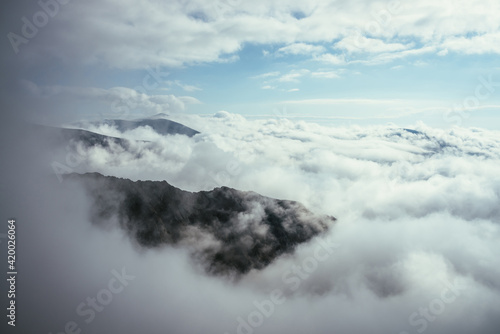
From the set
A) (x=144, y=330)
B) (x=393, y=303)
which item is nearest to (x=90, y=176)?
(x=144, y=330)

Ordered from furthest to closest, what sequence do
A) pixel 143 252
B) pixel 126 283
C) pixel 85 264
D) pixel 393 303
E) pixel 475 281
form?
pixel 143 252, pixel 393 303, pixel 475 281, pixel 126 283, pixel 85 264

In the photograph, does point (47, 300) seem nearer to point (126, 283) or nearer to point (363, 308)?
point (126, 283)

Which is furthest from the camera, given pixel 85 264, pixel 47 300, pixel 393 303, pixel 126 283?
pixel 393 303

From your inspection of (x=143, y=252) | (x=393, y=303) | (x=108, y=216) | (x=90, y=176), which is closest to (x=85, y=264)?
Answer: (x=108, y=216)

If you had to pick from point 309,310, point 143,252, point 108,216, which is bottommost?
point 309,310

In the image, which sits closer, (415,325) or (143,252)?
(415,325)

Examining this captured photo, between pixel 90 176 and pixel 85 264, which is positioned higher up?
pixel 90 176

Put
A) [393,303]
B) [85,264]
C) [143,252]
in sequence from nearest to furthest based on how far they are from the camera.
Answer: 1. [85,264]
2. [393,303]
3. [143,252]

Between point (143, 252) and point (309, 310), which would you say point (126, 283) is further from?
point (309, 310)

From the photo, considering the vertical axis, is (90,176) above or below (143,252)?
above
